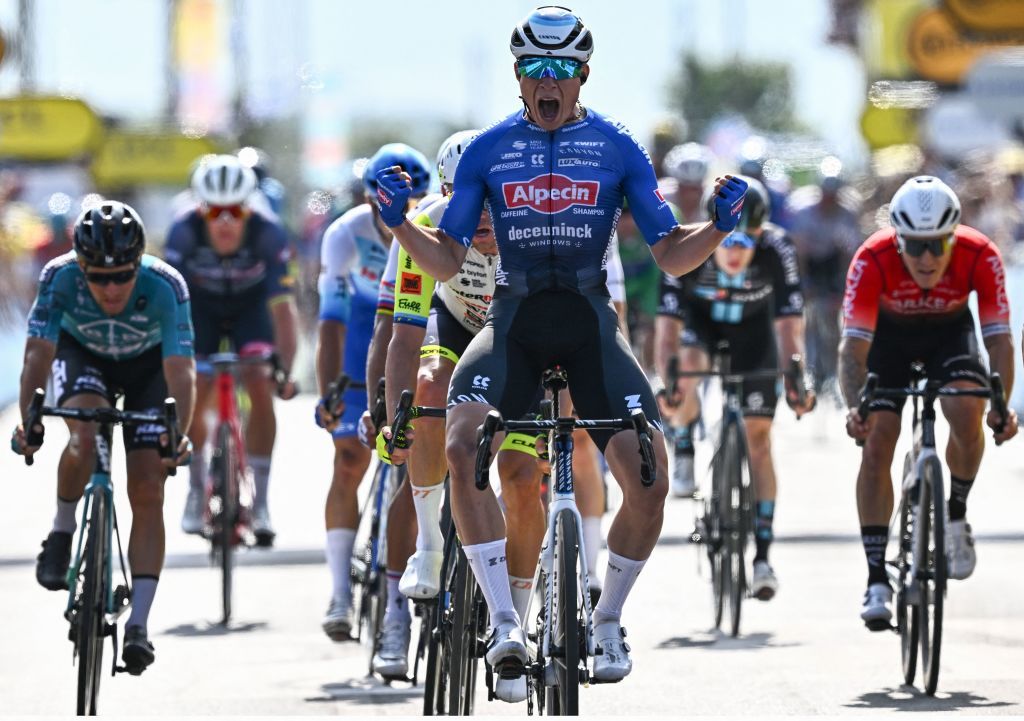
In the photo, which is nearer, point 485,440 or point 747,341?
point 485,440

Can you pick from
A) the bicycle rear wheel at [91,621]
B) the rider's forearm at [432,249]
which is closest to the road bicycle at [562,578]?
the rider's forearm at [432,249]

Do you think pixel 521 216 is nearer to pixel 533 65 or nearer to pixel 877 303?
Answer: pixel 533 65

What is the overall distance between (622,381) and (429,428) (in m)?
1.40

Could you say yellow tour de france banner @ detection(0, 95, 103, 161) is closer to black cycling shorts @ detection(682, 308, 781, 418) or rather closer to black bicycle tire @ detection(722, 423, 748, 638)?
black cycling shorts @ detection(682, 308, 781, 418)

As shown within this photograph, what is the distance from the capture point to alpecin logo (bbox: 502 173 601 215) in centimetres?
816

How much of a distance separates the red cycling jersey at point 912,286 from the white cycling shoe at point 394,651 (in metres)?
2.36

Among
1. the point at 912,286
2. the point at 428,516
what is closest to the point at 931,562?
the point at 912,286

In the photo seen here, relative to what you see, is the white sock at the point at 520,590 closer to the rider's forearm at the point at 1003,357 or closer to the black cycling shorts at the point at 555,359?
the black cycling shorts at the point at 555,359

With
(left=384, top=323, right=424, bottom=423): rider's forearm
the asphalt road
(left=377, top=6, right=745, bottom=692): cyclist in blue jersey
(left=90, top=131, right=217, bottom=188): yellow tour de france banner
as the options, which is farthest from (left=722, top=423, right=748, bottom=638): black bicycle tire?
(left=90, top=131, right=217, bottom=188): yellow tour de france banner

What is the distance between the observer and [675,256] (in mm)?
8172

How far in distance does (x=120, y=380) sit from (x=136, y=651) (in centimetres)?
133

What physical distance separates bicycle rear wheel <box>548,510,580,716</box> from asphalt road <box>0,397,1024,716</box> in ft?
5.92

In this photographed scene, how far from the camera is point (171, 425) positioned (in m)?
9.27

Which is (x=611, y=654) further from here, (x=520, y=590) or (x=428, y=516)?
(x=428, y=516)
